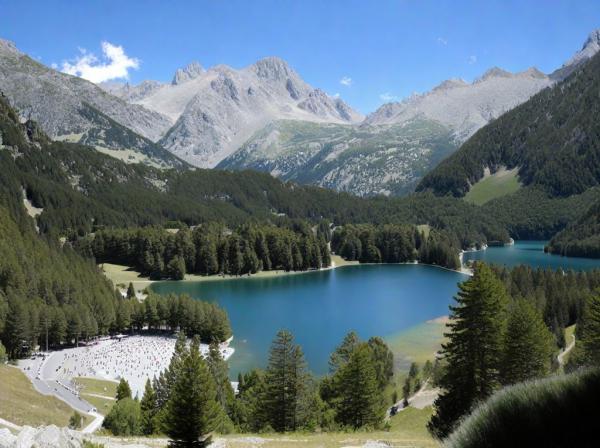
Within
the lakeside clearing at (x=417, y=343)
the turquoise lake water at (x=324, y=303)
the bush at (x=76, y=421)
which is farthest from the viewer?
the turquoise lake water at (x=324, y=303)

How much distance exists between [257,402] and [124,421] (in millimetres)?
13180

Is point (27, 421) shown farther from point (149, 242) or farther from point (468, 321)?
point (149, 242)

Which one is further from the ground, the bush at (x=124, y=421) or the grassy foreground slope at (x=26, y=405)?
the grassy foreground slope at (x=26, y=405)

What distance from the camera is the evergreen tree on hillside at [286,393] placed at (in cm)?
4019

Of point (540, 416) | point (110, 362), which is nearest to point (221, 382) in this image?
point (110, 362)

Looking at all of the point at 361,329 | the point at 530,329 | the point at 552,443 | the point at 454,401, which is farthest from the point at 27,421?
the point at 361,329

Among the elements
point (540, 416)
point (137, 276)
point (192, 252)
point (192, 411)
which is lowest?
point (192, 411)

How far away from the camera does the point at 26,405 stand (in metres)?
47.9

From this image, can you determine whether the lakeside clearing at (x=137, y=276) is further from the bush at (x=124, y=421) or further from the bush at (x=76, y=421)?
the bush at (x=124, y=421)

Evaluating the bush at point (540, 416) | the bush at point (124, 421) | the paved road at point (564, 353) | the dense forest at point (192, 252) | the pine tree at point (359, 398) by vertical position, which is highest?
the dense forest at point (192, 252)

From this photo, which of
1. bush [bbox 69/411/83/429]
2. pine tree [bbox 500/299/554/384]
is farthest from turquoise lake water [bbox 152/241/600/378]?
pine tree [bbox 500/299/554/384]

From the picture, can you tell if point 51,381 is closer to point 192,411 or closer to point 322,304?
point 192,411

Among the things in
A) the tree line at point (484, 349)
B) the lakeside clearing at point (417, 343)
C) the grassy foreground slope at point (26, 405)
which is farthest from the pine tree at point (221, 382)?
the lakeside clearing at point (417, 343)

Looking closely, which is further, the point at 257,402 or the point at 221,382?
the point at 221,382
